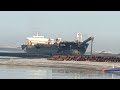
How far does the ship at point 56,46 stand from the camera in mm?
74000

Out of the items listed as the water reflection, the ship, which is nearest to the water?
the water reflection

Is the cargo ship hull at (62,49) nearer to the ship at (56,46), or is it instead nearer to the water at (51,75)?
the ship at (56,46)

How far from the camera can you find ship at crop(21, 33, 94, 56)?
74.0m

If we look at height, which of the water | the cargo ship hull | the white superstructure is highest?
the white superstructure

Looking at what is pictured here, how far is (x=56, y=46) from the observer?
7400 cm

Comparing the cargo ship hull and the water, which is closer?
the water

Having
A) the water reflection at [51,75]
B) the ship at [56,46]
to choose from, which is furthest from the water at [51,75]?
the ship at [56,46]

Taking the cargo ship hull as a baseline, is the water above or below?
below

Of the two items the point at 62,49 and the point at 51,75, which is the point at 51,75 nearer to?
the point at 51,75

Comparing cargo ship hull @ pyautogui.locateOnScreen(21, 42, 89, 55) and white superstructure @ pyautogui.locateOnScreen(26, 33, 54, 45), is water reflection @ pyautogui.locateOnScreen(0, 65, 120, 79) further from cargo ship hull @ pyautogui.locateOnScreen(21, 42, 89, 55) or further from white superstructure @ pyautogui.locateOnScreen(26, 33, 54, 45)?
white superstructure @ pyautogui.locateOnScreen(26, 33, 54, 45)

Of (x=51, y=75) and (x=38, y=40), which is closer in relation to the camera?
(x=51, y=75)

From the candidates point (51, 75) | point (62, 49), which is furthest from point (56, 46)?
point (51, 75)
